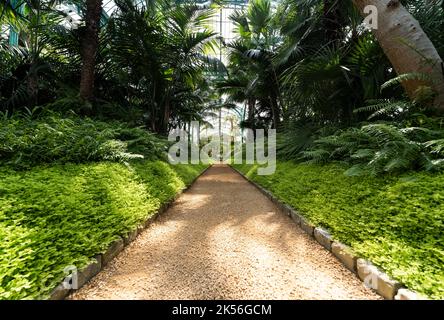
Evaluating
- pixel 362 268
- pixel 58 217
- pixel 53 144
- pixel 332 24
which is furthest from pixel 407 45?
pixel 53 144

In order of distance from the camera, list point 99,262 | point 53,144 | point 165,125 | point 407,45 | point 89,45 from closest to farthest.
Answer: point 99,262
point 407,45
point 53,144
point 89,45
point 165,125

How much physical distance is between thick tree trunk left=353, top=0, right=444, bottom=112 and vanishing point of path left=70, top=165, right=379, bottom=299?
282 centimetres

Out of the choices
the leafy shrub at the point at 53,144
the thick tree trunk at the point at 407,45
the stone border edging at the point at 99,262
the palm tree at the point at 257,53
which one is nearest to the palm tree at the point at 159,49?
the palm tree at the point at 257,53

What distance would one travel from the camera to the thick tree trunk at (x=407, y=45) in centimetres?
307

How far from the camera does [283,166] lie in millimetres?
5477

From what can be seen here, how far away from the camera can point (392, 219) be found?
195cm

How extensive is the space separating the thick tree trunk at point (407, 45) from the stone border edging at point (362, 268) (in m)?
2.60

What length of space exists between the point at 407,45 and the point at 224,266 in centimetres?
386

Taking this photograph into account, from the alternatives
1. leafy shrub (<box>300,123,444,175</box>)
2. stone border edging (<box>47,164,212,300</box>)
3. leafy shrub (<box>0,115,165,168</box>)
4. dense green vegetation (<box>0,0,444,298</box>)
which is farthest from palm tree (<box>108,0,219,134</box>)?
leafy shrub (<box>300,123,444,175</box>)

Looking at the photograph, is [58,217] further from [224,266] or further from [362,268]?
[362,268]

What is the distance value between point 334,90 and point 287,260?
13.5ft

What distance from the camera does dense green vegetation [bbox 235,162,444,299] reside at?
1471 millimetres

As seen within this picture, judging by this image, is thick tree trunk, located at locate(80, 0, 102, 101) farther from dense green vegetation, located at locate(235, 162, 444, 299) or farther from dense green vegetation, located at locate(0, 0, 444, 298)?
dense green vegetation, located at locate(235, 162, 444, 299)
